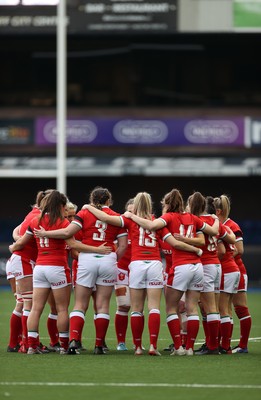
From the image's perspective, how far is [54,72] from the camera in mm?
38781

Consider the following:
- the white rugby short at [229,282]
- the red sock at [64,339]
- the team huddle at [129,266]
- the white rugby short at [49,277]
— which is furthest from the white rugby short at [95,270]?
the white rugby short at [229,282]

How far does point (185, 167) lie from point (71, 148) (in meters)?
3.67

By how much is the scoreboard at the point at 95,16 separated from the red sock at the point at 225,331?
2113 centimetres

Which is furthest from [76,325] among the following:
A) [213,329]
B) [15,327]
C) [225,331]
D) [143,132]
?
[143,132]

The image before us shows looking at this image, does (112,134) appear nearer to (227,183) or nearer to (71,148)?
(71,148)

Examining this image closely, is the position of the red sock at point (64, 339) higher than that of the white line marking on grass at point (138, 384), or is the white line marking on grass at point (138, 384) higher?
the white line marking on grass at point (138, 384)

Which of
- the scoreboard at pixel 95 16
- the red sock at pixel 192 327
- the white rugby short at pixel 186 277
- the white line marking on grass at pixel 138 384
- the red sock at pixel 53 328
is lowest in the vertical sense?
the red sock at pixel 53 328

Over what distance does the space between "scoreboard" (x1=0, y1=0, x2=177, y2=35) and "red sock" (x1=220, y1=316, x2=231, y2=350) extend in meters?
21.1

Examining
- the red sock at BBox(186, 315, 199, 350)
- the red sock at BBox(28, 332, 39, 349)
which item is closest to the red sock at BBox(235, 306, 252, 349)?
the red sock at BBox(186, 315, 199, 350)

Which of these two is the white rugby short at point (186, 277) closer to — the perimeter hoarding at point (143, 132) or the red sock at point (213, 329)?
the red sock at point (213, 329)

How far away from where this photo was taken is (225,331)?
14.7 metres

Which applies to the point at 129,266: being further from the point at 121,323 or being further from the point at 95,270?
the point at 121,323

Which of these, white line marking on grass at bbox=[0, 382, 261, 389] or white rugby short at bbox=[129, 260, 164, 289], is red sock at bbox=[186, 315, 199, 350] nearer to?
white rugby short at bbox=[129, 260, 164, 289]

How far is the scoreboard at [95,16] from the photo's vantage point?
114ft
